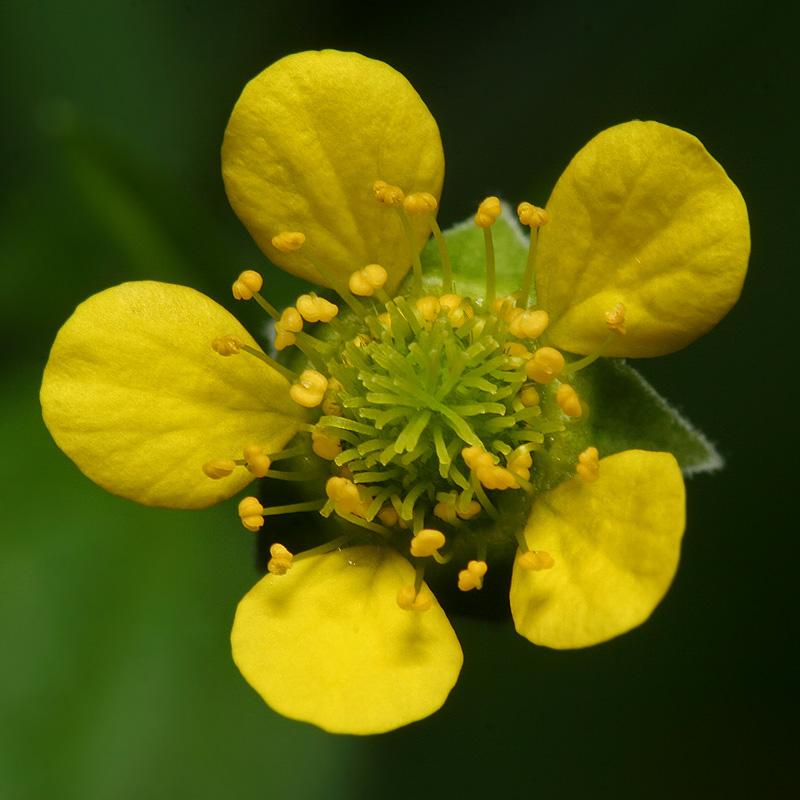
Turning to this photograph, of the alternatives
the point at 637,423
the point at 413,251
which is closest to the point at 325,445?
the point at 413,251

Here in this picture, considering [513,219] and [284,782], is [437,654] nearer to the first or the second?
[513,219]

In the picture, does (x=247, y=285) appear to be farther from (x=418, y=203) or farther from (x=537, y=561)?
(x=537, y=561)

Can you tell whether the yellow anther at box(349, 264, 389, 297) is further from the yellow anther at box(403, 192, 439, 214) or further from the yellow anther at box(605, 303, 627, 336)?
the yellow anther at box(605, 303, 627, 336)

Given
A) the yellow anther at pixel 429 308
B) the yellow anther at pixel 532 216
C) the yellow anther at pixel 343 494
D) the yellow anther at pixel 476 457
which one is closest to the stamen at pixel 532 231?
the yellow anther at pixel 532 216

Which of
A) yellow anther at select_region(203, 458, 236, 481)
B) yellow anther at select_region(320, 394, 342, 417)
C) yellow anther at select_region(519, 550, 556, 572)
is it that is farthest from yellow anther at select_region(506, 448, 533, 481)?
yellow anther at select_region(203, 458, 236, 481)

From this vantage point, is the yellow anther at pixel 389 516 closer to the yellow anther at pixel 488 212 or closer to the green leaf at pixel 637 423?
the green leaf at pixel 637 423

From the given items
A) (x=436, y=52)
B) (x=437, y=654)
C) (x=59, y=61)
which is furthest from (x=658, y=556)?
(x=59, y=61)
